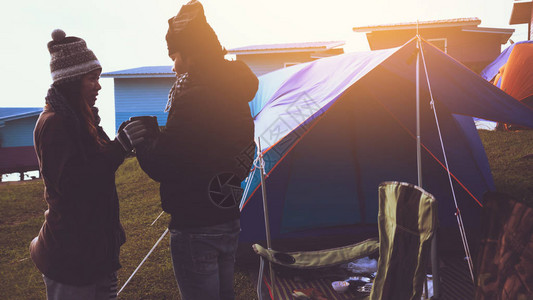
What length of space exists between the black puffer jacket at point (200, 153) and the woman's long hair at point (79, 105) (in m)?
0.24

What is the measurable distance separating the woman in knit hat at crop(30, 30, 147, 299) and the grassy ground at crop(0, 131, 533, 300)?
212 centimetres

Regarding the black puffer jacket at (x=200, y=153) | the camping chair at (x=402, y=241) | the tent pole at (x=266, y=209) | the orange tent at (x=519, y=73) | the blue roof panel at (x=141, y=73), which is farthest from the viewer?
the blue roof panel at (x=141, y=73)

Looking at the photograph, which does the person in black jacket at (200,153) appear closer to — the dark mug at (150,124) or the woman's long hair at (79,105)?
the dark mug at (150,124)

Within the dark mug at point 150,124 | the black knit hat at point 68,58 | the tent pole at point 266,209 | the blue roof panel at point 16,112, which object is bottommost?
the blue roof panel at point 16,112

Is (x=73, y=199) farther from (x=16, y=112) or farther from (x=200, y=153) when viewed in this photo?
(x=16, y=112)

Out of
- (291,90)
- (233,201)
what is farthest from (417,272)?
(291,90)

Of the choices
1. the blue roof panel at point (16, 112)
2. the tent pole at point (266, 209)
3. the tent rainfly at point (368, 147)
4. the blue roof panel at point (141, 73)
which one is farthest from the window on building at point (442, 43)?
the blue roof panel at point (16, 112)

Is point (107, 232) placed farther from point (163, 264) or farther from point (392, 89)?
point (392, 89)

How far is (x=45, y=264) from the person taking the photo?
5.06ft

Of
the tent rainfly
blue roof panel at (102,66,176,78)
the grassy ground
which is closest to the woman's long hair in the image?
the tent rainfly

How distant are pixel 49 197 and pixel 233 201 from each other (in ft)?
2.26

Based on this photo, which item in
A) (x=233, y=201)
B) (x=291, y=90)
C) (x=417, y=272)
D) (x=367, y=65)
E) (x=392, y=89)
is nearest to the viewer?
(x=233, y=201)

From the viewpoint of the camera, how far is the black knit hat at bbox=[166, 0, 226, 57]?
1484 mm

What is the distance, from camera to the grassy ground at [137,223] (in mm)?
3893
